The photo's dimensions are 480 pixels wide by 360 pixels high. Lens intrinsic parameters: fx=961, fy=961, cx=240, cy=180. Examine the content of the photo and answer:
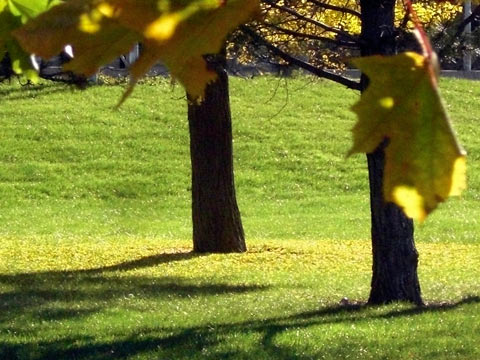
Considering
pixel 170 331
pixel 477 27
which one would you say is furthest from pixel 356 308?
pixel 477 27

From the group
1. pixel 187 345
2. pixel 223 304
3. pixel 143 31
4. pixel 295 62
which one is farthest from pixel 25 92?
pixel 143 31

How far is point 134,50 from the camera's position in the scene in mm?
1054

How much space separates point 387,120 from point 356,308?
25.5 feet

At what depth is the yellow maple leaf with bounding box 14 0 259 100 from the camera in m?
0.98

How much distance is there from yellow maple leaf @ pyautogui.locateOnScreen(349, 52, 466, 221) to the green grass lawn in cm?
9

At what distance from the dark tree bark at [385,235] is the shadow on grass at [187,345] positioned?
2.59 feet

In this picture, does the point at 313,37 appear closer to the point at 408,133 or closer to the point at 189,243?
the point at 189,243

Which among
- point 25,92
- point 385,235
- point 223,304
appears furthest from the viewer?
point 25,92

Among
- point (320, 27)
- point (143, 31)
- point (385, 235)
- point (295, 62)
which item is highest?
point (320, 27)

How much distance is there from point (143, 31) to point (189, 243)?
1312cm

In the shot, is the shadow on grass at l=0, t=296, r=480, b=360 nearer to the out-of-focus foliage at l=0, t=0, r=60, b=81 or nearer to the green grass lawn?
the green grass lawn

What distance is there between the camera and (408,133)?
97 centimetres

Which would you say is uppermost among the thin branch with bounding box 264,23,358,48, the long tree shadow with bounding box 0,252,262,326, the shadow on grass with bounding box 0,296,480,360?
the thin branch with bounding box 264,23,358,48

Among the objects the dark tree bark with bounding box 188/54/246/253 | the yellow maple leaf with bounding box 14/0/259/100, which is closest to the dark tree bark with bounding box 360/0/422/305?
the dark tree bark with bounding box 188/54/246/253
